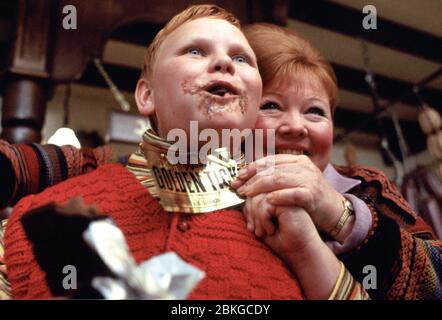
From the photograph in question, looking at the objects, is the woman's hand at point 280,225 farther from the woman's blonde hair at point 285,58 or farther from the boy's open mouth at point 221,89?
the woman's blonde hair at point 285,58

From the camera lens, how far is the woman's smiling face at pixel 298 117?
818mm

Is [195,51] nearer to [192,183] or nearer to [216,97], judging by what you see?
[216,97]

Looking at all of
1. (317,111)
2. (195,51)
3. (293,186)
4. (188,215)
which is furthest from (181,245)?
(317,111)

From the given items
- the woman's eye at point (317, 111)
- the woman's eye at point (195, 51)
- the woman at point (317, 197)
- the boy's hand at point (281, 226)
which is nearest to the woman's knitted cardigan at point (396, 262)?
the woman at point (317, 197)

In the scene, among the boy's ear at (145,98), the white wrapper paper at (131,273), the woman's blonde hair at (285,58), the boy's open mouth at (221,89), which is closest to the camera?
the white wrapper paper at (131,273)

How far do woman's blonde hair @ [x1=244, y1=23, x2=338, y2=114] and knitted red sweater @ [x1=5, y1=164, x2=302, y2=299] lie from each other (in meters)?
0.34

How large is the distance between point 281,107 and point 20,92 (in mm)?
822

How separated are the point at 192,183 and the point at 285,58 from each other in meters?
0.39

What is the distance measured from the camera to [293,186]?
0.60 m

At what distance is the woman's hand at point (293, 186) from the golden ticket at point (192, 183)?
2cm

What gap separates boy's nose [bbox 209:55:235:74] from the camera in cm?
64
